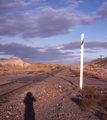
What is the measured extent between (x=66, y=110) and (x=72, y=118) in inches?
38.8

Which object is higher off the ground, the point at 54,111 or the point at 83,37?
the point at 83,37

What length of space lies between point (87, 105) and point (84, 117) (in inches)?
46.9

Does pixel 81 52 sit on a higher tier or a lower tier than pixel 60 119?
higher

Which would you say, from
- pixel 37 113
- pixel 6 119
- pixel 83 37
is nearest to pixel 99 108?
pixel 37 113

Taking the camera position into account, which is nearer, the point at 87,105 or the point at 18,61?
the point at 87,105

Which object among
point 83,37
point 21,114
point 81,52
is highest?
point 83,37

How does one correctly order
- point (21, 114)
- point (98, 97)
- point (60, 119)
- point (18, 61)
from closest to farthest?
point (60, 119) → point (21, 114) → point (98, 97) → point (18, 61)

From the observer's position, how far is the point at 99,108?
22.6 feet

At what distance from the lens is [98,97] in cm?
820

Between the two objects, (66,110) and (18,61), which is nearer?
(66,110)

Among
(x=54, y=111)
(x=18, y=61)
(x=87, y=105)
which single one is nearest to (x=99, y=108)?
(x=87, y=105)

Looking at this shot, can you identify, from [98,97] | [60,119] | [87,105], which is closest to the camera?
[60,119]

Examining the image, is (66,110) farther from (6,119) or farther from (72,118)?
(6,119)

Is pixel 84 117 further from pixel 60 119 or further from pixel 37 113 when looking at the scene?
pixel 37 113
